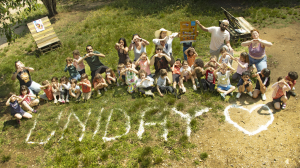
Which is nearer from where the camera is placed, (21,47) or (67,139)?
(67,139)

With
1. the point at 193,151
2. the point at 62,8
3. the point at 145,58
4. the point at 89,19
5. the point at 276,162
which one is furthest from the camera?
the point at 62,8

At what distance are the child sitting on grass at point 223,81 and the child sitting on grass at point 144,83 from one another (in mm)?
2068

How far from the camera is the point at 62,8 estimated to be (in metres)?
15.0

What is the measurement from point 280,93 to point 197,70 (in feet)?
8.09

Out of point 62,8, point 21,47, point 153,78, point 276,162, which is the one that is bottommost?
point 276,162

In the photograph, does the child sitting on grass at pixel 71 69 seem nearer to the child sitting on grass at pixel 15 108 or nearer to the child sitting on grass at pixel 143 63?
the child sitting on grass at pixel 15 108

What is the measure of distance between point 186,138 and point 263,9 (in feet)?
31.2

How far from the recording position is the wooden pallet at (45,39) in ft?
32.3

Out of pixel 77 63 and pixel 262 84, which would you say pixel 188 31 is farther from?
pixel 77 63

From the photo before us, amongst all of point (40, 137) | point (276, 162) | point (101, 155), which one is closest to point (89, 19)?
point (40, 137)

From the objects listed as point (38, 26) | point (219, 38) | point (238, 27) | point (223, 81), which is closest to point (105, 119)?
point (223, 81)

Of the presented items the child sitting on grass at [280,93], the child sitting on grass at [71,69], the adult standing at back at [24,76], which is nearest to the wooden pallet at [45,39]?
the adult standing at back at [24,76]

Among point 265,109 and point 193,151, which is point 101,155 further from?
point 265,109

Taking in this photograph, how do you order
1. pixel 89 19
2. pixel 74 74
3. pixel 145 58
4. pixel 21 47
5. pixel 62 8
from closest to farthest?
pixel 145 58
pixel 74 74
pixel 21 47
pixel 89 19
pixel 62 8
